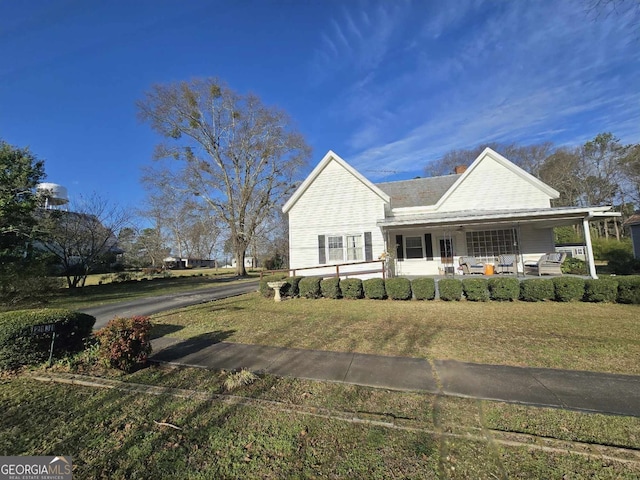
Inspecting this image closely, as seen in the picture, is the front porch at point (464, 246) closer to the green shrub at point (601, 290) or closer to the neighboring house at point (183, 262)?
the green shrub at point (601, 290)

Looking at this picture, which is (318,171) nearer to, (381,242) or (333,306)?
(381,242)

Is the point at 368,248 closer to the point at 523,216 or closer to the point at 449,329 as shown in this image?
the point at 523,216

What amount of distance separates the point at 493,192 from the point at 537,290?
841cm

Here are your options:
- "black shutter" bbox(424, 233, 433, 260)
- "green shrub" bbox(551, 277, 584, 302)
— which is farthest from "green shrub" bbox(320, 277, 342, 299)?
"green shrub" bbox(551, 277, 584, 302)

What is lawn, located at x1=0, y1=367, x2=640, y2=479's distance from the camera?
2434mm

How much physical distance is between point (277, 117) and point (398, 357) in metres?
28.4

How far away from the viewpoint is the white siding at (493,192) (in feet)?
50.4

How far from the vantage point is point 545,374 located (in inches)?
163

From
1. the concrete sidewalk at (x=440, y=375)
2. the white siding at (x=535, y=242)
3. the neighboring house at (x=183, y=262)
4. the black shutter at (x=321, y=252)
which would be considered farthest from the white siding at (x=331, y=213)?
the neighboring house at (x=183, y=262)

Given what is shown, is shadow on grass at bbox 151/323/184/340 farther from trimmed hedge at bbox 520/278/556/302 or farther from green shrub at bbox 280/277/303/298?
trimmed hedge at bbox 520/278/556/302

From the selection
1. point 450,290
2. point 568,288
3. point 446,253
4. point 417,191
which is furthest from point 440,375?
point 417,191

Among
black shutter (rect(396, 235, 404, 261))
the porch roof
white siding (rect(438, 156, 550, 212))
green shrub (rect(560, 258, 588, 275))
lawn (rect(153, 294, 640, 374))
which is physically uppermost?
white siding (rect(438, 156, 550, 212))

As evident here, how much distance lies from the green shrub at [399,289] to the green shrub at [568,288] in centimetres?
451

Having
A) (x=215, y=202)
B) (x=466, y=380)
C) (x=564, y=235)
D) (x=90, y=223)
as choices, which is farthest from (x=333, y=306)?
(x=564, y=235)
